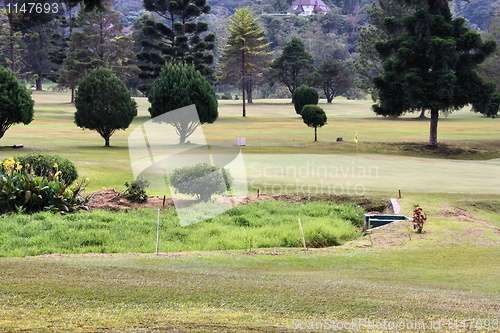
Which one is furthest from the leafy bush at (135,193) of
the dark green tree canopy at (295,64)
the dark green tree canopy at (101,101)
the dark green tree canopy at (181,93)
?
the dark green tree canopy at (295,64)

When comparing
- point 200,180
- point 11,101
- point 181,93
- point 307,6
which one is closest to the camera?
point 200,180

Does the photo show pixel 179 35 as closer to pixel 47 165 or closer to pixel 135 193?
pixel 47 165

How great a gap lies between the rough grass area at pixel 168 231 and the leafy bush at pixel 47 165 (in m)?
3.18

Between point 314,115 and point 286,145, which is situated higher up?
point 314,115

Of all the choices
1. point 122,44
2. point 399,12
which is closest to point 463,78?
point 399,12

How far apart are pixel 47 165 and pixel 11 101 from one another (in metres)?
14.7

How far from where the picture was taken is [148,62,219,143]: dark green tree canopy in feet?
117

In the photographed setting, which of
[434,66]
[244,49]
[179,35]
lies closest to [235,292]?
[434,66]

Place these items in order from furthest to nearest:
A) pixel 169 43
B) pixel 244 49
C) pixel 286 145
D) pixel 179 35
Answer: pixel 244 49
pixel 169 43
pixel 179 35
pixel 286 145

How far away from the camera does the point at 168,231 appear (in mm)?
12039

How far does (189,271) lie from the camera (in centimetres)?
804

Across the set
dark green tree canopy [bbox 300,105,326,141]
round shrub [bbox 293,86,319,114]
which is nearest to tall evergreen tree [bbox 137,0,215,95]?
round shrub [bbox 293,86,319,114]

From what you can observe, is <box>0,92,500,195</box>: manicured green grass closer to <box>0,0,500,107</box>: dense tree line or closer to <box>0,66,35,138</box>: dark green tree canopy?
<box>0,66,35,138</box>: dark green tree canopy

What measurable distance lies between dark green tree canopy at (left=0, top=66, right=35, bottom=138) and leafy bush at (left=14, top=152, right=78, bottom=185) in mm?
13944
